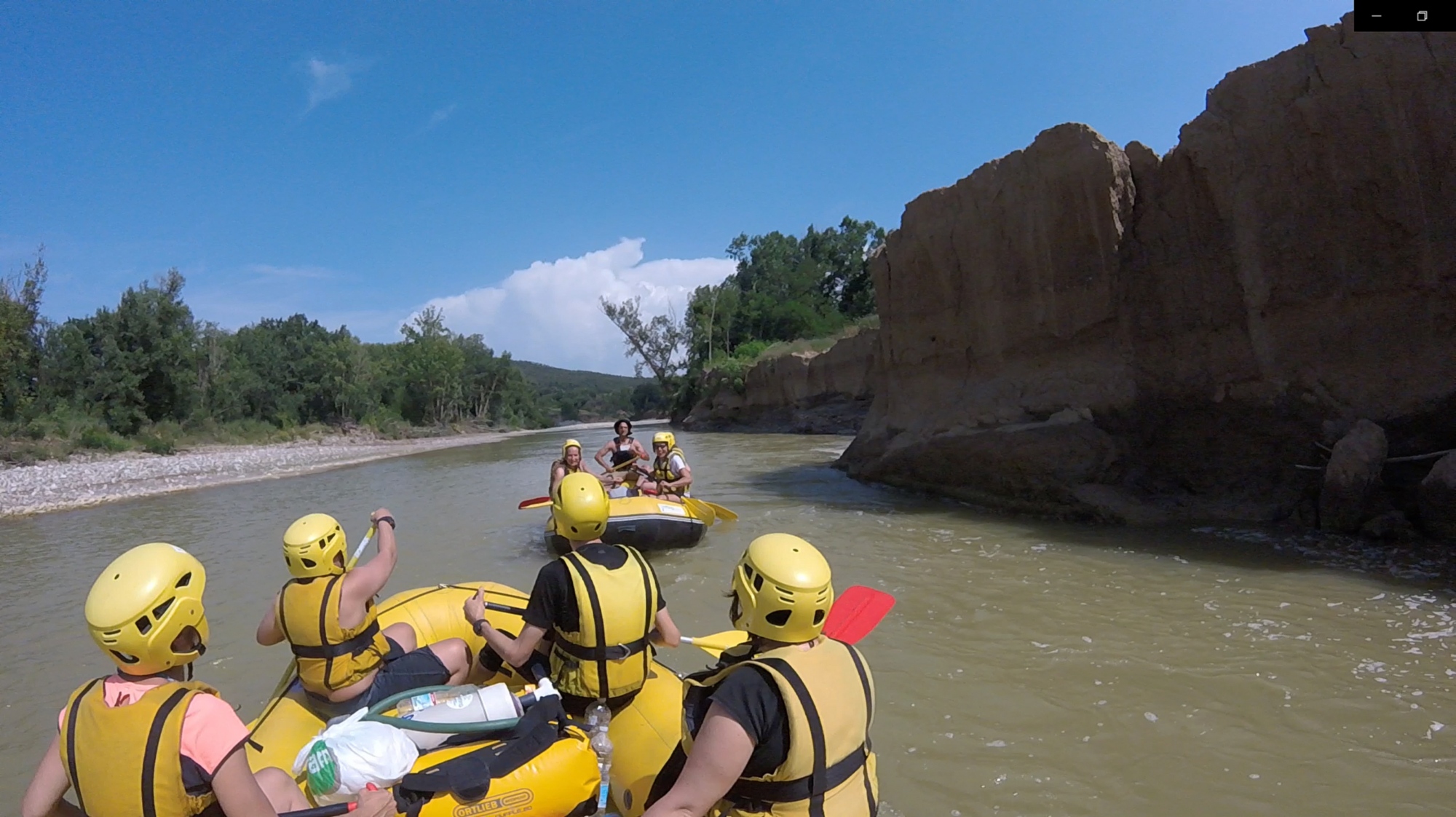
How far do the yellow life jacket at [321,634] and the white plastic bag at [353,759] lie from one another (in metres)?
0.56

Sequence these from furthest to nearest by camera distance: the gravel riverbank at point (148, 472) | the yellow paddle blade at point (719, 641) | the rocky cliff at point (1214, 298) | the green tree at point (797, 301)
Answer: the green tree at point (797, 301)
the gravel riverbank at point (148, 472)
the rocky cliff at point (1214, 298)
the yellow paddle blade at point (719, 641)

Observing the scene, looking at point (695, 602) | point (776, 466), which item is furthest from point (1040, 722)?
point (776, 466)

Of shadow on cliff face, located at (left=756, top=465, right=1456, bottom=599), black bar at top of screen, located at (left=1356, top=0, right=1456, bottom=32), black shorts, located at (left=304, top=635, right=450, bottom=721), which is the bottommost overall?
shadow on cliff face, located at (left=756, top=465, right=1456, bottom=599)

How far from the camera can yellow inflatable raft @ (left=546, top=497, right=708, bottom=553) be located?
7359 mm

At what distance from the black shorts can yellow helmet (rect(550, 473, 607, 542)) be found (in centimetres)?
90

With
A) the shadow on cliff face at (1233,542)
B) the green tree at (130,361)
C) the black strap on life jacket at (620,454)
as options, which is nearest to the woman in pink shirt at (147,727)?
the shadow on cliff face at (1233,542)

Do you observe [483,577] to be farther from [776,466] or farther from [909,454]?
[776,466]

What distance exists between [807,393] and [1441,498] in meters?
24.4

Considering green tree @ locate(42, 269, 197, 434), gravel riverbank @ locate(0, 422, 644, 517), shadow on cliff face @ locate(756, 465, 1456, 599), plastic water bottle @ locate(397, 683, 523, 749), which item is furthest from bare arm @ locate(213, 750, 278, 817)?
green tree @ locate(42, 269, 197, 434)

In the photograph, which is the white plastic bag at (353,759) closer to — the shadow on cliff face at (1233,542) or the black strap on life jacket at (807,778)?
the black strap on life jacket at (807,778)

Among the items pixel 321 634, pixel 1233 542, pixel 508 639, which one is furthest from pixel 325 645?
pixel 1233 542

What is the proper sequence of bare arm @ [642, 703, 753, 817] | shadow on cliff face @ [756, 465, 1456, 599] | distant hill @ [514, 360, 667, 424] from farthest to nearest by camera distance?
distant hill @ [514, 360, 667, 424], shadow on cliff face @ [756, 465, 1456, 599], bare arm @ [642, 703, 753, 817]

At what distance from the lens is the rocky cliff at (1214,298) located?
21.7ft

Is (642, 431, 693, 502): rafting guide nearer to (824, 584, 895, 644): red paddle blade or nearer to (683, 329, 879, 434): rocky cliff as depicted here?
(824, 584, 895, 644): red paddle blade
